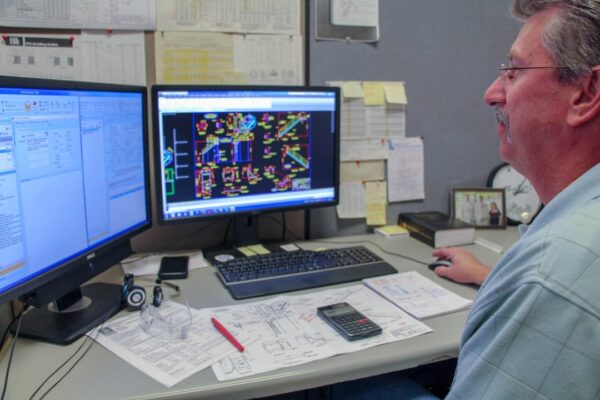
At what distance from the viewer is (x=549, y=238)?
0.64 meters

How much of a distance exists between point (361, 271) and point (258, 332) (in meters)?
0.40

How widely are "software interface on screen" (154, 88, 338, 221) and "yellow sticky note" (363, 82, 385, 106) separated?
7.4 inches

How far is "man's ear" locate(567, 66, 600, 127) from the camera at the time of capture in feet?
2.36

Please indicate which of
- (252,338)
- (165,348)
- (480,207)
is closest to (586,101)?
(252,338)

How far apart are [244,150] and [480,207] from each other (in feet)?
2.93

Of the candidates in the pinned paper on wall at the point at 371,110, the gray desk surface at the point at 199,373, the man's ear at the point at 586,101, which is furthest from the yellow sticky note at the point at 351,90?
the man's ear at the point at 586,101

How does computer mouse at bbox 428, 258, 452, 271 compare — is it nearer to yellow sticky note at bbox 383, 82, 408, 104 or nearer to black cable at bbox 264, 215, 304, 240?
black cable at bbox 264, 215, 304, 240

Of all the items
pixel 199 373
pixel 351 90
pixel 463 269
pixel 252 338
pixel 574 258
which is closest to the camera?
pixel 574 258

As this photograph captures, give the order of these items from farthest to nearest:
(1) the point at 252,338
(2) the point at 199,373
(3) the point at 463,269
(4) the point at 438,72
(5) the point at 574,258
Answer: (4) the point at 438,72, (3) the point at 463,269, (1) the point at 252,338, (2) the point at 199,373, (5) the point at 574,258

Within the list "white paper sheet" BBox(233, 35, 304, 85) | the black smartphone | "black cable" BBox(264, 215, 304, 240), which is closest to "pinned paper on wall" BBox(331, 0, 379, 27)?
"white paper sheet" BBox(233, 35, 304, 85)

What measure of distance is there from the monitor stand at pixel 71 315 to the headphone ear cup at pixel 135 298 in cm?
3

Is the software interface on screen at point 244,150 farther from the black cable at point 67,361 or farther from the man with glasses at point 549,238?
the man with glasses at point 549,238

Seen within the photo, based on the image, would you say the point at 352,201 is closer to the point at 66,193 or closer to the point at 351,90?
the point at 351,90

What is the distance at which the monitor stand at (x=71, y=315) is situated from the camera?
1018 mm
